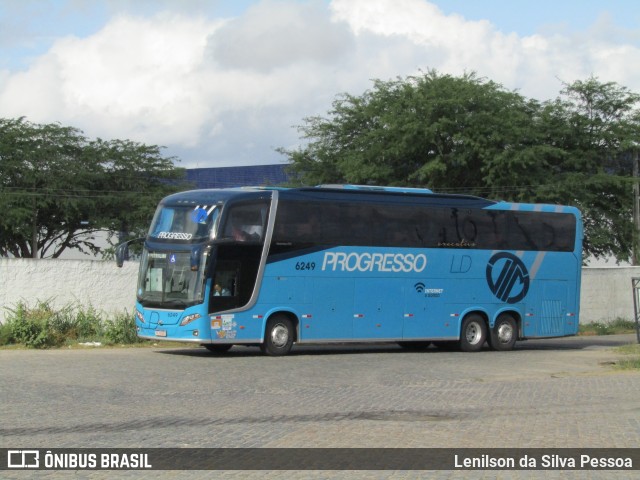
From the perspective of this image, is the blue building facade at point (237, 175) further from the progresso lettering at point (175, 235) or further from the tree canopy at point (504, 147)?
the progresso lettering at point (175, 235)

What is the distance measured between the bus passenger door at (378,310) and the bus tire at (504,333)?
326 cm

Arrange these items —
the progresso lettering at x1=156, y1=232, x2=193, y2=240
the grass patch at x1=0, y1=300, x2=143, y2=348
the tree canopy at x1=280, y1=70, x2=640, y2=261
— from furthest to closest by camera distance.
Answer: the tree canopy at x1=280, y1=70, x2=640, y2=261 < the grass patch at x1=0, y1=300, x2=143, y2=348 < the progresso lettering at x1=156, y1=232, x2=193, y2=240

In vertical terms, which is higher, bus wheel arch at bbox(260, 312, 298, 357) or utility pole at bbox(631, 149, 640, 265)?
utility pole at bbox(631, 149, 640, 265)

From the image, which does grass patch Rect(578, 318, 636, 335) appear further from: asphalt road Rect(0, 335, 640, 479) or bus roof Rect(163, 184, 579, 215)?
asphalt road Rect(0, 335, 640, 479)

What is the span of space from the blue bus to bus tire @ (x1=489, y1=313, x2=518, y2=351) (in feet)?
0.12

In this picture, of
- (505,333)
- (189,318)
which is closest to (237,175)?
(505,333)

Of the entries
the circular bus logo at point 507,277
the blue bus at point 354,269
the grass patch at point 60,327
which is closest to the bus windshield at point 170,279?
the blue bus at point 354,269

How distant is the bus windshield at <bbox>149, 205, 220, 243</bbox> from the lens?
23203 mm

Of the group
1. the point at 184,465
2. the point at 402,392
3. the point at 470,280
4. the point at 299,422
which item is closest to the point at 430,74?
the point at 470,280

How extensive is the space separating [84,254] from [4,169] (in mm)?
7417

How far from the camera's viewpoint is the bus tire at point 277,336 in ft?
78.6

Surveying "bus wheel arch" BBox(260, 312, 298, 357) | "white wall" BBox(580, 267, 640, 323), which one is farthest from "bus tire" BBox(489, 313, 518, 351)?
"white wall" BBox(580, 267, 640, 323)

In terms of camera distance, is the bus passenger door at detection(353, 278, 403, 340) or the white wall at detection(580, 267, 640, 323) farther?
the white wall at detection(580, 267, 640, 323)

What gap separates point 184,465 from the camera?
9680mm
